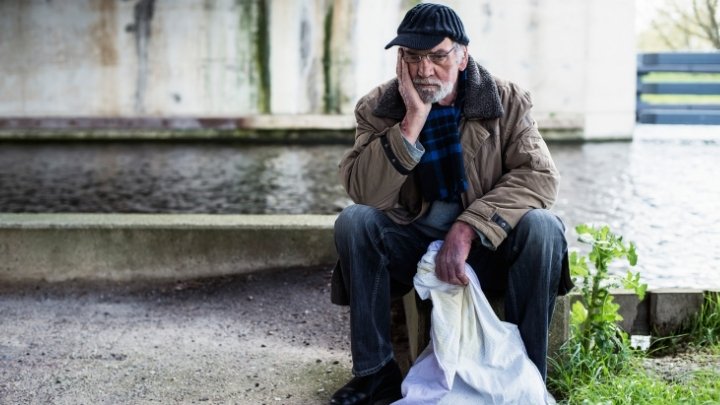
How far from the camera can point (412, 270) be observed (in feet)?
11.2

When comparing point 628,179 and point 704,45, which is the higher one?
point 704,45

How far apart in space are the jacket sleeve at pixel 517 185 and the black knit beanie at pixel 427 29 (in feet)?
1.28

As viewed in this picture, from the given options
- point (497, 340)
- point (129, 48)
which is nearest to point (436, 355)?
point (497, 340)

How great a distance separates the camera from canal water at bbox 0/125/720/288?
7047mm

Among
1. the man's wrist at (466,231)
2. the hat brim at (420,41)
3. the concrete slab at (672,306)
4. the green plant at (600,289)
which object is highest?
the hat brim at (420,41)

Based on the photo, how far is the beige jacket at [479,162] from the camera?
3.20 metres

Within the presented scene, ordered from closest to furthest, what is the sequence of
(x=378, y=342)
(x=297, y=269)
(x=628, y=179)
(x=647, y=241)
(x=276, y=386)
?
(x=378, y=342) → (x=276, y=386) → (x=297, y=269) → (x=647, y=241) → (x=628, y=179)

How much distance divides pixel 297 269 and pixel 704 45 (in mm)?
20553

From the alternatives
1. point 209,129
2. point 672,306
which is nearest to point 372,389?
point 672,306

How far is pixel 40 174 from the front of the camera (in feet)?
36.8

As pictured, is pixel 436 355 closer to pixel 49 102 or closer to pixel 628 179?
pixel 628 179

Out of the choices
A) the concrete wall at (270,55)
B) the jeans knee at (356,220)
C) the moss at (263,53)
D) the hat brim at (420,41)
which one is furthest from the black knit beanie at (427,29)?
the moss at (263,53)

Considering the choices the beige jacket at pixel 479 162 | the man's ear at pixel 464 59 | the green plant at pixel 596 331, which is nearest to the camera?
the beige jacket at pixel 479 162

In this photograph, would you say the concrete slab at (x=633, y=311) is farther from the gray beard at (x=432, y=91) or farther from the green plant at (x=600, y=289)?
the gray beard at (x=432, y=91)
